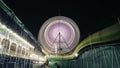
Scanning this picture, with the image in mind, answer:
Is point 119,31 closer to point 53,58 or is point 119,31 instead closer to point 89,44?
point 89,44

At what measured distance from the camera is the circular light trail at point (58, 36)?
9.29 m

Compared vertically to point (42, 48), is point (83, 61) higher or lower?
lower

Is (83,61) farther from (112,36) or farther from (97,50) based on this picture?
(112,36)

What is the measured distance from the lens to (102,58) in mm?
4219

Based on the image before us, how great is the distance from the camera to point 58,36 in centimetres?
1023

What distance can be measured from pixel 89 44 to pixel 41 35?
4791mm

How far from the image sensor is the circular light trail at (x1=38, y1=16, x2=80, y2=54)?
9.29 metres

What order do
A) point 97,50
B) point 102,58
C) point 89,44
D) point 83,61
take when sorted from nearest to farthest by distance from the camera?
point 102,58 → point 97,50 → point 89,44 → point 83,61

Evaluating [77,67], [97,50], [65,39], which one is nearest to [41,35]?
[65,39]

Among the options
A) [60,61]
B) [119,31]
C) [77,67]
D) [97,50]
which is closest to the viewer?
[119,31]

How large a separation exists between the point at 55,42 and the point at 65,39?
694 mm

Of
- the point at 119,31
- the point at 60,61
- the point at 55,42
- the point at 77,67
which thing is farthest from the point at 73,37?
the point at 119,31

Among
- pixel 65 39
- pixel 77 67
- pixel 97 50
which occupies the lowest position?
pixel 77 67

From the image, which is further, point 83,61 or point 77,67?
point 77,67
